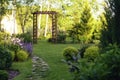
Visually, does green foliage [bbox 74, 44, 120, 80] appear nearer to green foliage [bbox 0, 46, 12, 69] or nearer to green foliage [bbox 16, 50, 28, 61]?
green foliage [bbox 0, 46, 12, 69]

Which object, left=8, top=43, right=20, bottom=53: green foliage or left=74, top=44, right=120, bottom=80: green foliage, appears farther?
left=8, top=43, right=20, bottom=53: green foliage

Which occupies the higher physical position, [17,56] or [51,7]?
[51,7]

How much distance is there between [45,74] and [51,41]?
20976 mm

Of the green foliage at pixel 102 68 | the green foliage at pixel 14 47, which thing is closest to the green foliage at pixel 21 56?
the green foliage at pixel 14 47

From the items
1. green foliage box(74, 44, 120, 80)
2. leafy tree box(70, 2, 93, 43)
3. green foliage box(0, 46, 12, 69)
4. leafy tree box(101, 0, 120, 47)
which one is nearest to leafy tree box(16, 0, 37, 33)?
leafy tree box(70, 2, 93, 43)

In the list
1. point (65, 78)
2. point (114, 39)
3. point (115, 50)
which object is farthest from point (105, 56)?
point (65, 78)

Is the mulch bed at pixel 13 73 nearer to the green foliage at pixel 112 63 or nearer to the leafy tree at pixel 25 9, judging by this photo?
the green foliage at pixel 112 63

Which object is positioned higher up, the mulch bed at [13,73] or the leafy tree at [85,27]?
the leafy tree at [85,27]

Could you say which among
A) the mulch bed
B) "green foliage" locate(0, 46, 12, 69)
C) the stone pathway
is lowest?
the mulch bed

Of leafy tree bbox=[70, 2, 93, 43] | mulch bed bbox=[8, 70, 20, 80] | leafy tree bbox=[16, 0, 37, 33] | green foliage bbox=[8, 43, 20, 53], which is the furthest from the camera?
leafy tree bbox=[16, 0, 37, 33]

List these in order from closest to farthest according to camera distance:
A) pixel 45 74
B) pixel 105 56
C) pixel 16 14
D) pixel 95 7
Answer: pixel 105 56, pixel 45 74, pixel 16 14, pixel 95 7

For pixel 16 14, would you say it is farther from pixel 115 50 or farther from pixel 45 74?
pixel 115 50

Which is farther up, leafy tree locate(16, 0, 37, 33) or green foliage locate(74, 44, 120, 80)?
leafy tree locate(16, 0, 37, 33)

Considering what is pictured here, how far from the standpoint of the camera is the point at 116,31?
23.5 ft
